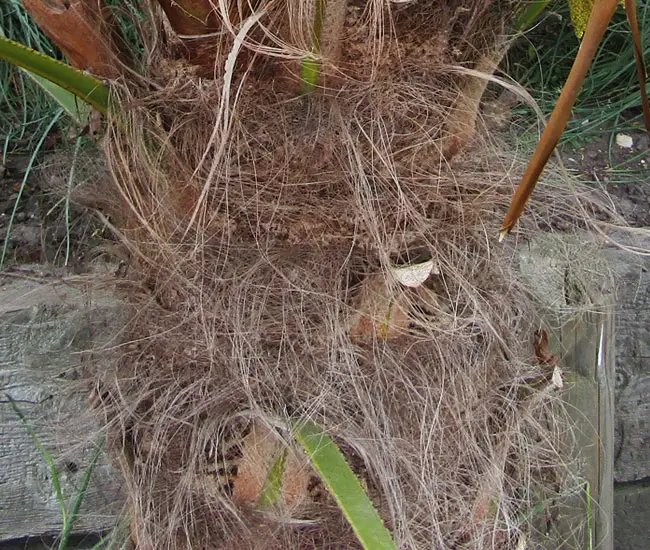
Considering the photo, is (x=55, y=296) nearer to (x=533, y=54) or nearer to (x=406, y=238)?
(x=406, y=238)

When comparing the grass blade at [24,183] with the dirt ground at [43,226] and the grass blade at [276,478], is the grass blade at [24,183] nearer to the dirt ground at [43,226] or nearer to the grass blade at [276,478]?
the dirt ground at [43,226]

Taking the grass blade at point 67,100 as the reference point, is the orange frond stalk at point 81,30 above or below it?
above

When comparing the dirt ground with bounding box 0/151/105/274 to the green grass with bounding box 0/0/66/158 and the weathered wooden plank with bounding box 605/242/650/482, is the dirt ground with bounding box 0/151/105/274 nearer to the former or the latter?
the green grass with bounding box 0/0/66/158

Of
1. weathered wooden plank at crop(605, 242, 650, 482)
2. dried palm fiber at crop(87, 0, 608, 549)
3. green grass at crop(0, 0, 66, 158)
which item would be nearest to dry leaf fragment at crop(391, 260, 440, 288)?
dried palm fiber at crop(87, 0, 608, 549)

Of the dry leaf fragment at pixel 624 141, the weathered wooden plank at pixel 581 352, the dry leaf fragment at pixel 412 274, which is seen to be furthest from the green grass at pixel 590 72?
the dry leaf fragment at pixel 412 274

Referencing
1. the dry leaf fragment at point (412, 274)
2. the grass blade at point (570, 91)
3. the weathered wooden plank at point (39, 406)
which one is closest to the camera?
the grass blade at point (570, 91)

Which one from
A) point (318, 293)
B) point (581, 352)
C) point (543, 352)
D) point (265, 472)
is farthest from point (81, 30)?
point (581, 352)
